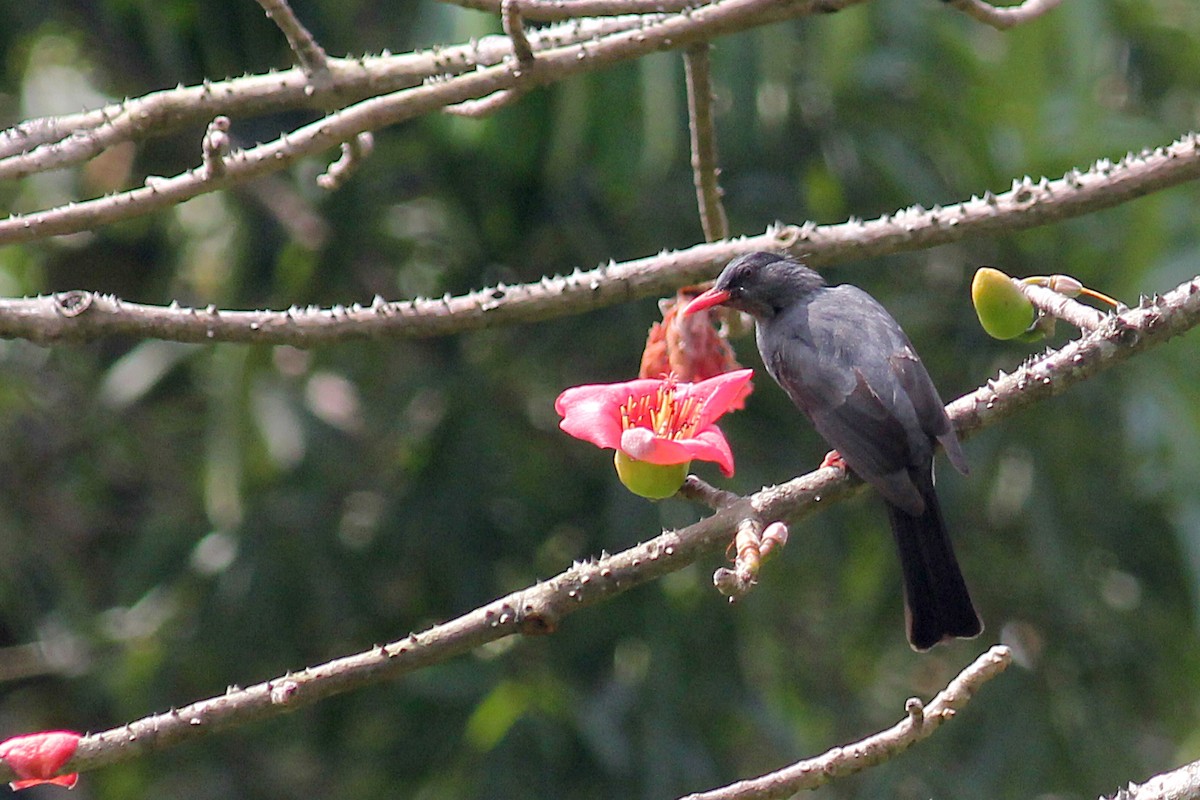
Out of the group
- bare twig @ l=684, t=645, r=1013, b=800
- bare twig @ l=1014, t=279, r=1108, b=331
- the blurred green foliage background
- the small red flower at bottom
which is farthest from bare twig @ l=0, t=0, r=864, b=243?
the blurred green foliage background

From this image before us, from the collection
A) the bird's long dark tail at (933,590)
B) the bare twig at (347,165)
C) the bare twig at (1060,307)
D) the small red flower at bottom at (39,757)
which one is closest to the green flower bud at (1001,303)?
the bare twig at (1060,307)

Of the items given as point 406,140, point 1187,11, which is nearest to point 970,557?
point 1187,11

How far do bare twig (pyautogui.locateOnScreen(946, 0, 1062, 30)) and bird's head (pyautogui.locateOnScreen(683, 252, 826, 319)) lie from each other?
0.66 meters

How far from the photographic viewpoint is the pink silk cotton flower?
8.26 ft

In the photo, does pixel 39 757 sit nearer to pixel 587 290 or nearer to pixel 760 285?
pixel 587 290

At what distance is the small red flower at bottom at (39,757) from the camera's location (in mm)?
2004

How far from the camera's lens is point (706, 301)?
349 centimetres

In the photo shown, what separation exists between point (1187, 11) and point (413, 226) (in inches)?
157

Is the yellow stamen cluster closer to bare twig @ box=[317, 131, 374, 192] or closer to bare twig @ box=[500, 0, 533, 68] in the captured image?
bare twig @ box=[500, 0, 533, 68]

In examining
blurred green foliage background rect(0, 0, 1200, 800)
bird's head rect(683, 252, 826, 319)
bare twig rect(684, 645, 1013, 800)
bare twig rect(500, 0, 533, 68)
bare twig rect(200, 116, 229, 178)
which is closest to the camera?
bare twig rect(684, 645, 1013, 800)

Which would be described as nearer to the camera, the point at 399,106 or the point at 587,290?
the point at 399,106

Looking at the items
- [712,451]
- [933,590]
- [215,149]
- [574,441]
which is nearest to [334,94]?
[215,149]

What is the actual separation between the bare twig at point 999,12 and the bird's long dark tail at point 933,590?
1.05 meters

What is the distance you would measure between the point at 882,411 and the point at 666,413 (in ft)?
2.54
